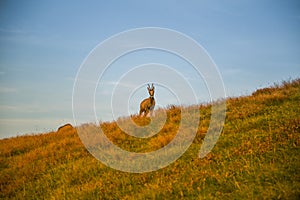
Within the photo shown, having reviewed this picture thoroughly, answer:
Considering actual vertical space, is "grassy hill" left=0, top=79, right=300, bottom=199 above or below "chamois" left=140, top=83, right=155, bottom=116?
below

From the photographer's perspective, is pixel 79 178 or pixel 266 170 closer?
pixel 266 170

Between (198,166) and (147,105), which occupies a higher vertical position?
(147,105)

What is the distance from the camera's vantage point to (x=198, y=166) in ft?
34.5

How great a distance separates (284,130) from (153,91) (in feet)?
37.3

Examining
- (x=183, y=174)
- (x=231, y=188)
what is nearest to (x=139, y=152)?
(x=183, y=174)

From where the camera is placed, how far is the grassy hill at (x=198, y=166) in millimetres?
8555

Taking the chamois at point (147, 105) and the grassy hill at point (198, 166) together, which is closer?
the grassy hill at point (198, 166)

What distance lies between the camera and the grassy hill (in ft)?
28.1

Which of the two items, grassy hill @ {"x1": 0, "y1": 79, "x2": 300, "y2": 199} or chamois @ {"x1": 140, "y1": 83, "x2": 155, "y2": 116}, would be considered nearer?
grassy hill @ {"x1": 0, "y1": 79, "x2": 300, "y2": 199}

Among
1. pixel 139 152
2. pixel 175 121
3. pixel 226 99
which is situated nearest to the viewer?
pixel 139 152

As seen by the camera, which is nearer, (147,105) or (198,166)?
(198,166)

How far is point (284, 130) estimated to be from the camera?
1143 centimetres

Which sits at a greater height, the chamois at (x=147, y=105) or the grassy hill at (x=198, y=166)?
the chamois at (x=147, y=105)

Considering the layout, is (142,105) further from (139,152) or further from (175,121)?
(139,152)
